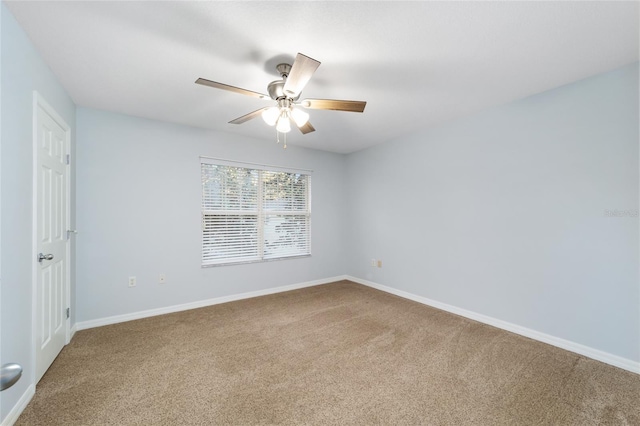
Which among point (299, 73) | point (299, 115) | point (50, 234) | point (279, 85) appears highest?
point (279, 85)

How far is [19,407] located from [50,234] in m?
1.22

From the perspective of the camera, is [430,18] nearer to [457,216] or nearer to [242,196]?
[457,216]

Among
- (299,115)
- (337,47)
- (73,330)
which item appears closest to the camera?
(337,47)

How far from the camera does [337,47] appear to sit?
2074 millimetres

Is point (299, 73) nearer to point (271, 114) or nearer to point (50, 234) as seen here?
point (271, 114)

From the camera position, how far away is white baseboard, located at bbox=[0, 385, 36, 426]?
1650 millimetres

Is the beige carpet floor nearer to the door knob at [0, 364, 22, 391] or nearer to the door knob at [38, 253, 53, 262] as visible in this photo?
the door knob at [38, 253, 53, 262]

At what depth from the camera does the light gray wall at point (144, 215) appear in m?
3.17

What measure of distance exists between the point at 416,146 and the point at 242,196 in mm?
2623

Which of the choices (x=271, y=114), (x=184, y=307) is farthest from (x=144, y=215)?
(x=271, y=114)

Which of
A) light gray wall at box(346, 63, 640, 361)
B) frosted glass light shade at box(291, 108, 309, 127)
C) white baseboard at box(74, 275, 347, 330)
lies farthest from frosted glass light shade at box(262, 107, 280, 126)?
white baseboard at box(74, 275, 347, 330)

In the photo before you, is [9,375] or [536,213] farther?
[536,213]

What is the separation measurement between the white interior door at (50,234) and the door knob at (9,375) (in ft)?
6.83

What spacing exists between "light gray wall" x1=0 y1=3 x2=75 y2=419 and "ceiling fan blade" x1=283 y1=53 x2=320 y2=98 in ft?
5.36
